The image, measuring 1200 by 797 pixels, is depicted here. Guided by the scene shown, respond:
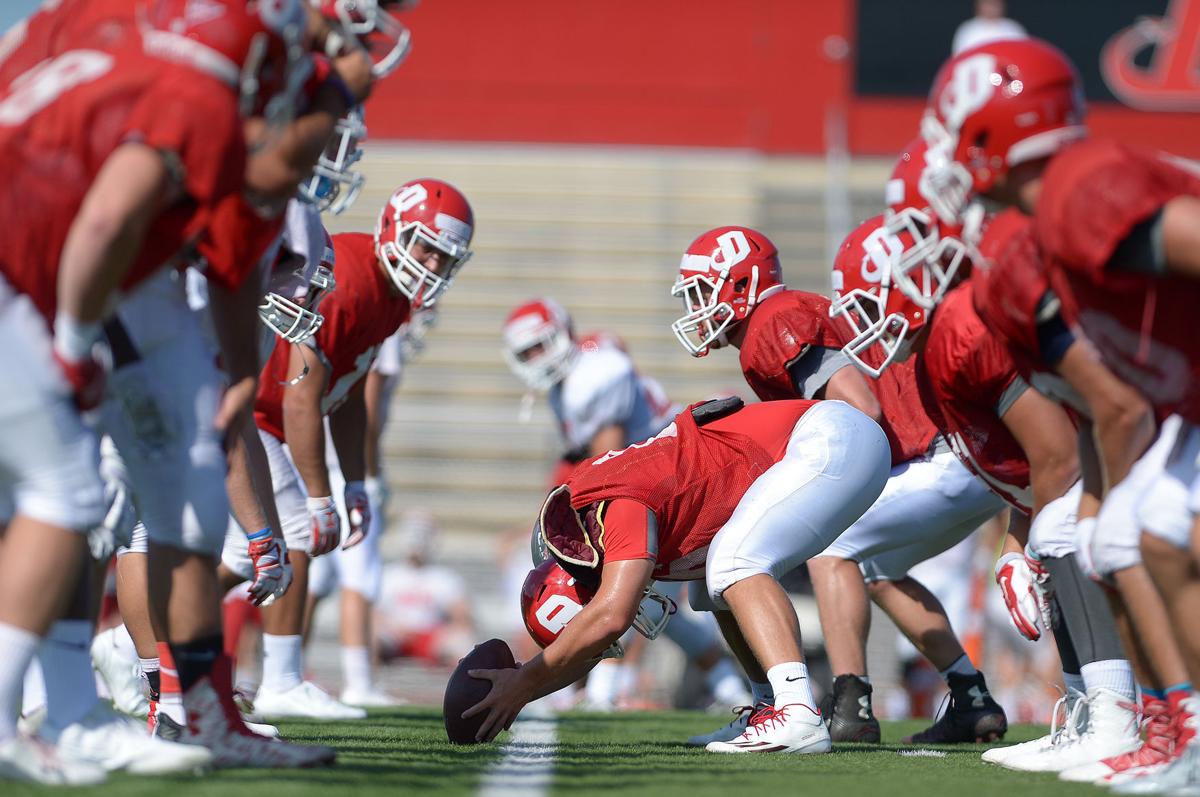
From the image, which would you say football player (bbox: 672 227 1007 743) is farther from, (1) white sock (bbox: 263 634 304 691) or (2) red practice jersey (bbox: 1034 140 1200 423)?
(1) white sock (bbox: 263 634 304 691)

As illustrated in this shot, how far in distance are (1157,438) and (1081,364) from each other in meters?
0.22

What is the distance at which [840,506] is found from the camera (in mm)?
4402

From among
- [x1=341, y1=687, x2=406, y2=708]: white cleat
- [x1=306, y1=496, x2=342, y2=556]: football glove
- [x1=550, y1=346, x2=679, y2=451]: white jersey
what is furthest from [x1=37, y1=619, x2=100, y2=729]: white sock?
[x1=550, y1=346, x2=679, y2=451]: white jersey

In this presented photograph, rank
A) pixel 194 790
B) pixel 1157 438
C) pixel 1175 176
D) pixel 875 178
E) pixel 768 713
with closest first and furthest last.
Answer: pixel 194 790 → pixel 1175 176 → pixel 1157 438 → pixel 768 713 → pixel 875 178

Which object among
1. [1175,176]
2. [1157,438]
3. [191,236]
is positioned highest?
[1175,176]

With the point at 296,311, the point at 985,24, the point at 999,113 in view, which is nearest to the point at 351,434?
the point at 296,311

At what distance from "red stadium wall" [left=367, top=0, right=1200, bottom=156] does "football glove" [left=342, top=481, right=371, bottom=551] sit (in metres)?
11.9

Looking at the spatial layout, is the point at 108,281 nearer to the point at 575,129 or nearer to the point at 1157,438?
the point at 1157,438

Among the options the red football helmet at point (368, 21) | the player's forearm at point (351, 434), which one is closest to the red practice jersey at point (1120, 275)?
A: the red football helmet at point (368, 21)

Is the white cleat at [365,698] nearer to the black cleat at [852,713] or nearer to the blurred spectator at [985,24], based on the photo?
the black cleat at [852,713]

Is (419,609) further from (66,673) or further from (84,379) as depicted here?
(84,379)

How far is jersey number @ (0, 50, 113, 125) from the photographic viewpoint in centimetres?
303

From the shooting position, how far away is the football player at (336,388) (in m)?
5.47

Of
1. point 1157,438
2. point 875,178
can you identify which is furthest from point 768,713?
point 875,178
